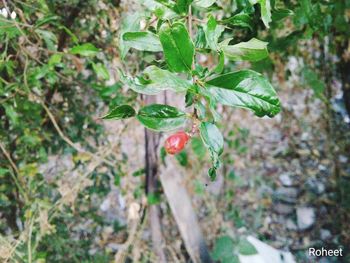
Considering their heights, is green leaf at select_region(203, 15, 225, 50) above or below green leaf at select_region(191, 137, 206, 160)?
above

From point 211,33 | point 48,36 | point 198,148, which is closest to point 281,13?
point 211,33

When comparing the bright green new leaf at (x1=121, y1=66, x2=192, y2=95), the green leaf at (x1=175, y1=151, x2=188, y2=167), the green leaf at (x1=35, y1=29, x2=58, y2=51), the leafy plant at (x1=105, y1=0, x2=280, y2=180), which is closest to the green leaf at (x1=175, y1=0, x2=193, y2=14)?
the leafy plant at (x1=105, y1=0, x2=280, y2=180)

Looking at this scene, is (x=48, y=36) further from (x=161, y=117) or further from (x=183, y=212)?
(x=183, y=212)

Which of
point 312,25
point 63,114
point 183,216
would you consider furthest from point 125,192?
point 312,25

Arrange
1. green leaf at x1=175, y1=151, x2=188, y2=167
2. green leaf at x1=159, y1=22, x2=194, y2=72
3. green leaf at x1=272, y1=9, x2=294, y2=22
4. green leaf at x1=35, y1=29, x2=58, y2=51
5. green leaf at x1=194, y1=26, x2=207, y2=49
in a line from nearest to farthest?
green leaf at x1=159, y1=22, x2=194, y2=72 < green leaf at x1=194, y1=26, x2=207, y2=49 < green leaf at x1=272, y1=9, x2=294, y2=22 < green leaf at x1=35, y1=29, x2=58, y2=51 < green leaf at x1=175, y1=151, x2=188, y2=167

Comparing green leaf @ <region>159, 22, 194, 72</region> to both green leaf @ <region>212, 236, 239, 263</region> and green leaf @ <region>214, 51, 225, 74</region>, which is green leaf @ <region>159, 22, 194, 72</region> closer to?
green leaf @ <region>214, 51, 225, 74</region>

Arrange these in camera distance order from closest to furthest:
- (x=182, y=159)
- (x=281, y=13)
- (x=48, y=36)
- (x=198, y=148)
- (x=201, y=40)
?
(x=201, y=40), (x=281, y=13), (x=48, y=36), (x=182, y=159), (x=198, y=148)
